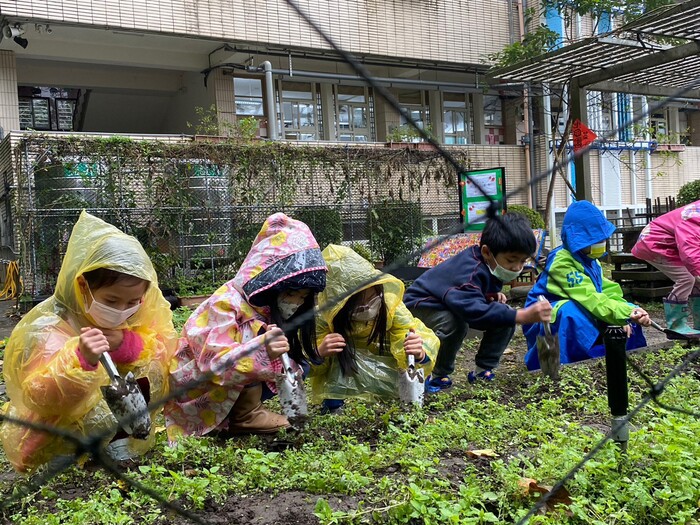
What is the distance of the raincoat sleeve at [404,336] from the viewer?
3.08 meters

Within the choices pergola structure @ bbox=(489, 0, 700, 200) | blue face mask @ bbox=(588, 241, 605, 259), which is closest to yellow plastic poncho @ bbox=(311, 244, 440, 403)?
blue face mask @ bbox=(588, 241, 605, 259)

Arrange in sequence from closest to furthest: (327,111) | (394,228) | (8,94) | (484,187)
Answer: (484,187) → (8,94) → (394,228) → (327,111)

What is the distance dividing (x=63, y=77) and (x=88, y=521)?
10.9 metres

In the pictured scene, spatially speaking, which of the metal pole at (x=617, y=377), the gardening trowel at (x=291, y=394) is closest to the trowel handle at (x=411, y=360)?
the gardening trowel at (x=291, y=394)

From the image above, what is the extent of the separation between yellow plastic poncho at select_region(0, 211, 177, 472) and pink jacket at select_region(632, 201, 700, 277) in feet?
11.8

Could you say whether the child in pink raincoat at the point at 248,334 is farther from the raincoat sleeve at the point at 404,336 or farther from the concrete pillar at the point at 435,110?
the concrete pillar at the point at 435,110

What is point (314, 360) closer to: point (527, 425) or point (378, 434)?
point (378, 434)

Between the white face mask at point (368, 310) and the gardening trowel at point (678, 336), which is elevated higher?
the white face mask at point (368, 310)

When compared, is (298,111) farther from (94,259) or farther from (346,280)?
(94,259)

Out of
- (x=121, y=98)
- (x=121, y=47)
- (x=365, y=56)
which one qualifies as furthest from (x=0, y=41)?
(x=365, y=56)

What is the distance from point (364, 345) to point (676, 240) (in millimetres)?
2657

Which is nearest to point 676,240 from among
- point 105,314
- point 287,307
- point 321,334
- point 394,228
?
point 321,334

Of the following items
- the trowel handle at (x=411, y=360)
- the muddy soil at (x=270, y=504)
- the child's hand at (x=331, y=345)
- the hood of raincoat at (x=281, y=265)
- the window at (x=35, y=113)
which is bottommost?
the muddy soil at (x=270, y=504)

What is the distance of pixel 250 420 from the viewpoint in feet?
9.14
